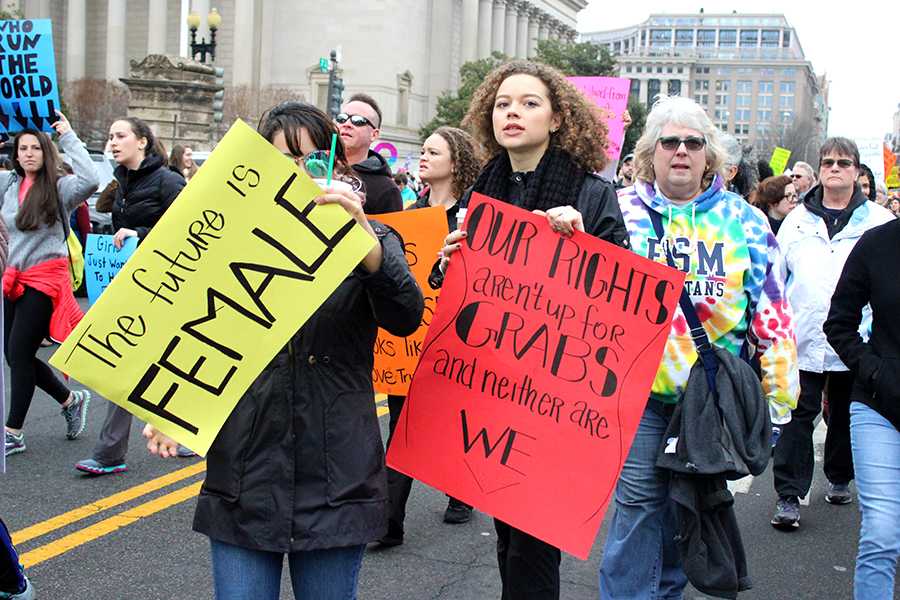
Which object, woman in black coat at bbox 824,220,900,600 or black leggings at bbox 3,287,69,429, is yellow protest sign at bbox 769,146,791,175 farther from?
woman in black coat at bbox 824,220,900,600

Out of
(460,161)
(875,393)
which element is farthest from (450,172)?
(875,393)

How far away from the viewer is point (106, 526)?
224 inches

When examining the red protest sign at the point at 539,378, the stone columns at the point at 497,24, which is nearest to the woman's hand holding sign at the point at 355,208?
the red protest sign at the point at 539,378

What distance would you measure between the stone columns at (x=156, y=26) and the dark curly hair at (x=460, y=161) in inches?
2737

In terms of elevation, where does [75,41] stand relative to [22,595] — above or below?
above

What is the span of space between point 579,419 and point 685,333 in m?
0.63

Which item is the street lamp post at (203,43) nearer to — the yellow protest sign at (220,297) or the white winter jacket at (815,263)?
the white winter jacket at (815,263)

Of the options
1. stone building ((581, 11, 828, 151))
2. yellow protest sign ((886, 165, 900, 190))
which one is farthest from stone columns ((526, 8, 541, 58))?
yellow protest sign ((886, 165, 900, 190))

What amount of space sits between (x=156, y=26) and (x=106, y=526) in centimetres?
7095

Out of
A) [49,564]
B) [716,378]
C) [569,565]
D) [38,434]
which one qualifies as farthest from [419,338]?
[38,434]

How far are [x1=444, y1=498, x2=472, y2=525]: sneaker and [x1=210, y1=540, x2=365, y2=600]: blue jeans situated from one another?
3063 millimetres

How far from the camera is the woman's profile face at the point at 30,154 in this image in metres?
7.16

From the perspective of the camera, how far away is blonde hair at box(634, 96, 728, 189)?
4.12m

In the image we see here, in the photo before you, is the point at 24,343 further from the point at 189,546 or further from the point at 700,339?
the point at 700,339
